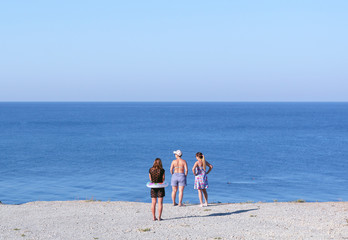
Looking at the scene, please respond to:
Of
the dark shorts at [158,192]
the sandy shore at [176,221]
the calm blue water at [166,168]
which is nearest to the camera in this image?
the sandy shore at [176,221]

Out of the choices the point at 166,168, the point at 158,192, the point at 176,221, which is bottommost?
the point at 166,168

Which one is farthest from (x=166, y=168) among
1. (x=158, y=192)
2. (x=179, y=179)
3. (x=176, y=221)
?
(x=158, y=192)

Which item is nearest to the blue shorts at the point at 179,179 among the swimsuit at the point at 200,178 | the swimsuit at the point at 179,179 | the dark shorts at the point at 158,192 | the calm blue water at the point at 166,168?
the swimsuit at the point at 179,179

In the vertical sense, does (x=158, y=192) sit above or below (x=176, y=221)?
above

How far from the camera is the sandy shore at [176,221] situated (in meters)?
11.8

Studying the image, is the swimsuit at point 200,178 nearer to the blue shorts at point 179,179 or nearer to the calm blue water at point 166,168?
the blue shorts at point 179,179

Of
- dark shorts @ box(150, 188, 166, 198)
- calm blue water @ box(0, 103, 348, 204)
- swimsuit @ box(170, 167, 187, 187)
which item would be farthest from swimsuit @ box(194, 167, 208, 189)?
calm blue water @ box(0, 103, 348, 204)

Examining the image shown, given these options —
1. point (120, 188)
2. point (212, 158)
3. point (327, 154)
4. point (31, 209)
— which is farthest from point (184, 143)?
point (31, 209)

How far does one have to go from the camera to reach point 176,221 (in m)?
13.5

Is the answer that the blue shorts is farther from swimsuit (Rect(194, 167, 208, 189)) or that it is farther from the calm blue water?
A: the calm blue water

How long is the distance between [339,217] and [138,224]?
6.85 meters

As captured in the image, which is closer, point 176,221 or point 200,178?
point 176,221

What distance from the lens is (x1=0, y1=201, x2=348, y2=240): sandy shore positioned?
38.8ft

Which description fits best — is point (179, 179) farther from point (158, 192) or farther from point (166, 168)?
point (166, 168)
